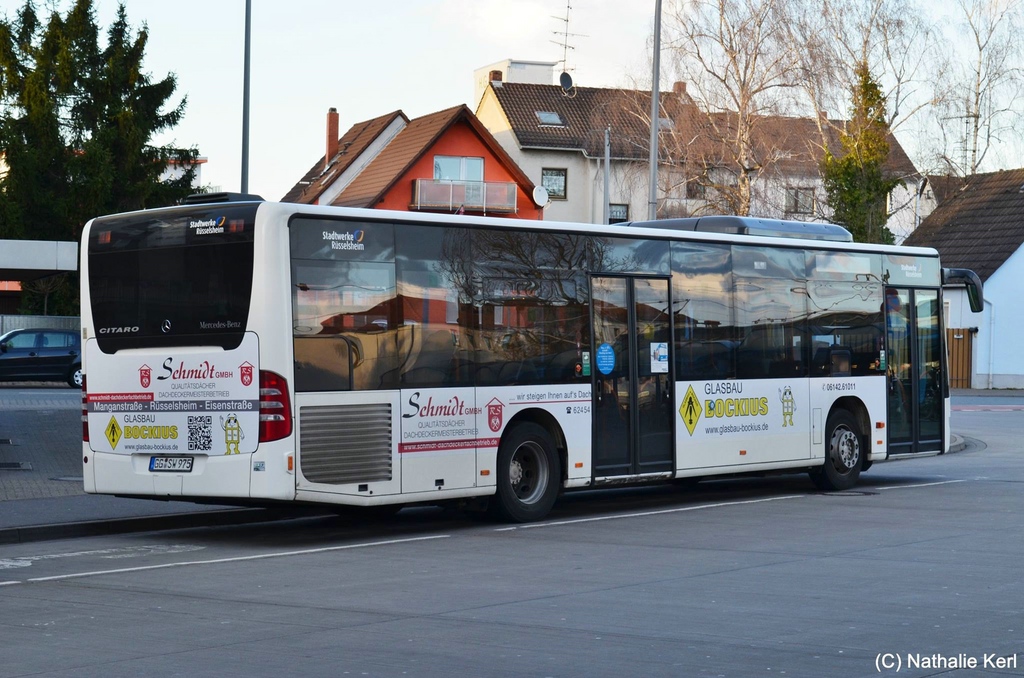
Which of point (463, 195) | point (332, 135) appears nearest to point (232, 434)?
point (463, 195)

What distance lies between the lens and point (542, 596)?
9945mm

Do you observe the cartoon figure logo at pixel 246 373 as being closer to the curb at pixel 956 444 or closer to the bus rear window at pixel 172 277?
the bus rear window at pixel 172 277

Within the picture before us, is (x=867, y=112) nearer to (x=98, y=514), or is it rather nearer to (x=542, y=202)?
(x=542, y=202)

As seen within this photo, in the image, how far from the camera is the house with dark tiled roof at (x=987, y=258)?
52.8m

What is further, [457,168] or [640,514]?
[457,168]

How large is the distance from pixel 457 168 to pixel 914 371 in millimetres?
41861

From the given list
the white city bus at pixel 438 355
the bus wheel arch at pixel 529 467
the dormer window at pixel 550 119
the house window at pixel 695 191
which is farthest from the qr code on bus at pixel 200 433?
the dormer window at pixel 550 119

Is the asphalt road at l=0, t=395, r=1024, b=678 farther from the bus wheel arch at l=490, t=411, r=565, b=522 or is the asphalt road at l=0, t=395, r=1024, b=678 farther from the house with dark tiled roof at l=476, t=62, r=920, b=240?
the house with dark tiled roof at l=476, t=62, r=920, b=240

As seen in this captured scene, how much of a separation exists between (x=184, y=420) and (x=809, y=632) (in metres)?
6.57

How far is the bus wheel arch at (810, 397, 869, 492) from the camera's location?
18.3m

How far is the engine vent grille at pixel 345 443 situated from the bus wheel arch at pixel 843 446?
23.6 ft

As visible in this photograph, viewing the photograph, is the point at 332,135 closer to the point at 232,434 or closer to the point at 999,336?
the point at 999,336

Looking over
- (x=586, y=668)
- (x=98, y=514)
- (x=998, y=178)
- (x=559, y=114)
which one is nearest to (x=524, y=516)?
(x=98, y=514)

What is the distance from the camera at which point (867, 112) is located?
45.8 m
